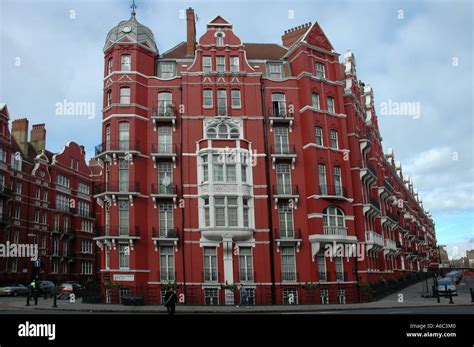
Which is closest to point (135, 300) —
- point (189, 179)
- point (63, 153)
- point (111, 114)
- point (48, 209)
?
point (189, 179)

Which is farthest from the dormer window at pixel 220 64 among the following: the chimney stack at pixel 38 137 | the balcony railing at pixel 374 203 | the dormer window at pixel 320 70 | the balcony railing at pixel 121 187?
the chimney stack at pixel 38 137

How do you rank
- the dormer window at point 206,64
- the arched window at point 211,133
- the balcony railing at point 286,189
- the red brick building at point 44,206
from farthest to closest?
the red brick building at point 44,206 → the dormer window at point 206,64 → the arched window at point 211,133 → the balcony railing at point 286,189

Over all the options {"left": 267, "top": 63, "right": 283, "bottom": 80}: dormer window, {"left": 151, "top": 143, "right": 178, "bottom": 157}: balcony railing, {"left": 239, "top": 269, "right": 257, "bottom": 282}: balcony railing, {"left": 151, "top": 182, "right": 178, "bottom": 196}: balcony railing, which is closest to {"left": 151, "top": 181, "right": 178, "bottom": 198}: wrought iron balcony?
{"left": 151, "top": 182, "right": 178, "bottom": 196}: balcony railing

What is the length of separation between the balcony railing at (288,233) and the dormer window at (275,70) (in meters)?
12.9

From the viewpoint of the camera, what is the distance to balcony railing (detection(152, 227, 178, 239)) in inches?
1313

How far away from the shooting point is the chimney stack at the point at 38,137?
64188mm

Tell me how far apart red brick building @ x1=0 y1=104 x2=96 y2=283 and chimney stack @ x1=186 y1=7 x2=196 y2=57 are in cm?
2682

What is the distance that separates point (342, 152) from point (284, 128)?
5.15 m

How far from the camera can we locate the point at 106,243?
109ft

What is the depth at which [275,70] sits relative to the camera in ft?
127

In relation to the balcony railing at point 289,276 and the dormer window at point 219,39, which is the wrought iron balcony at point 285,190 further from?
the dormer window at point 219,39

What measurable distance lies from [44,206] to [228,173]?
1407 inches

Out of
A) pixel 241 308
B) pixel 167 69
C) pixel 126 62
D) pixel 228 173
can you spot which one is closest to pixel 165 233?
pixel 228 173
